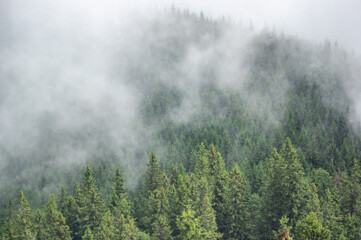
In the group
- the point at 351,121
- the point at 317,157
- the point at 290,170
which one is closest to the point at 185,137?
the point at 317,157

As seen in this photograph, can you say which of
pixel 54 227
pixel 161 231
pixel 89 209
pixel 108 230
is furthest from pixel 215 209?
pixel 54 227

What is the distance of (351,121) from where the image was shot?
6201 inches

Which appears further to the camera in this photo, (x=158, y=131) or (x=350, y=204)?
(x=158, y=131)

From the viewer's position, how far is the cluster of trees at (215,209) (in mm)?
42000

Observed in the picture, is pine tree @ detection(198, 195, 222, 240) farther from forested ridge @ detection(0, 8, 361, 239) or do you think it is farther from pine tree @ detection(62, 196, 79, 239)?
pine tree @ detection(62, 196, 79, 239)

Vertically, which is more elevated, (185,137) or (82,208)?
(185,137)

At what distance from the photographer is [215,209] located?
48500mm

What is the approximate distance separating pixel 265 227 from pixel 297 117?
13096 cm

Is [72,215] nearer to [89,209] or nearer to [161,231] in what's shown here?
[89,209]

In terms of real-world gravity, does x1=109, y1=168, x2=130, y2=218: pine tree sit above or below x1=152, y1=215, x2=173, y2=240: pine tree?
above

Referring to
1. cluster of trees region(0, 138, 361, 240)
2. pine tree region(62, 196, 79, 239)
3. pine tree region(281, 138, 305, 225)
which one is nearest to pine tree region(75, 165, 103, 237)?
cluster of trees region(0, 138, 361, 240)

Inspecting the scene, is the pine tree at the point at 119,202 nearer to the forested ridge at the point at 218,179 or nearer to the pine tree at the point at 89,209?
the forested ridge at the point at 218,179

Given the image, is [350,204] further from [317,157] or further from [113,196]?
[317,157]

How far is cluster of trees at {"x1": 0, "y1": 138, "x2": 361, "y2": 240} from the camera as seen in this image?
4200cm
